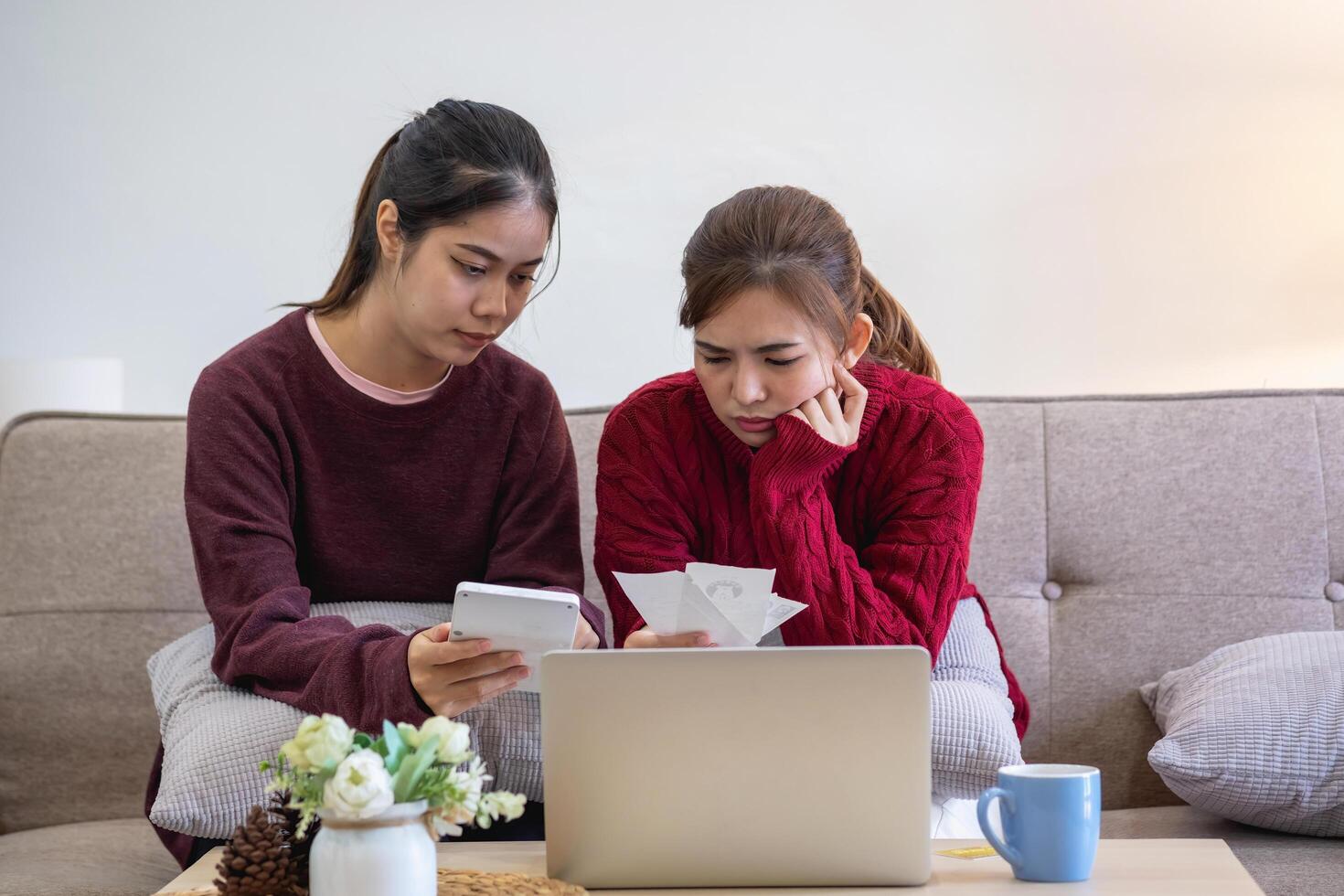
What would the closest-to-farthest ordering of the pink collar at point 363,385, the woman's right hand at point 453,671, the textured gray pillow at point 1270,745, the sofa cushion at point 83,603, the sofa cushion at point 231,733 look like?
the woman's right hand at point 453,671 < the sofa cushion at point 231,733 < the textured gray pillow at point 1270,745 < the pink collar at point 363,385 < the sofa cushion at point 83,603

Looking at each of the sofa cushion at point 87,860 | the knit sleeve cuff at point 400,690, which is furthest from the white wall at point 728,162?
the knit sleeve cuff at point 400,690

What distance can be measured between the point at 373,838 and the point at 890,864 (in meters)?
0.38

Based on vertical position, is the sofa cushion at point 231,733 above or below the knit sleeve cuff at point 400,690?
below

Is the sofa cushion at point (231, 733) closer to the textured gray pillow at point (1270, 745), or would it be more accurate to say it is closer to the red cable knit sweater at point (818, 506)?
the red cable knit sweater at point (818, 506)

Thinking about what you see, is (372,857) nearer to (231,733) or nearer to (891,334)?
(231,733)

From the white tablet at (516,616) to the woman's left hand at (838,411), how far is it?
496 mm

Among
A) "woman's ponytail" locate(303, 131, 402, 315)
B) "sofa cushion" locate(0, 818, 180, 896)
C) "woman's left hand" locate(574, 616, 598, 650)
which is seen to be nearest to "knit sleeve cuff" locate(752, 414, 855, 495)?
"woman's left hand" locate(574, 616, 598, 650)

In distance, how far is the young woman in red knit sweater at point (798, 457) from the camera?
1465mm

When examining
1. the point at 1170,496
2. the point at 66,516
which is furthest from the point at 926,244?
the point at 66,516

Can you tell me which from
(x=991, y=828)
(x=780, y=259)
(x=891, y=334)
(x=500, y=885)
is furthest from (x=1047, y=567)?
(x=500, y=885)

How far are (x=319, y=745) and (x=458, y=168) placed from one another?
86cm

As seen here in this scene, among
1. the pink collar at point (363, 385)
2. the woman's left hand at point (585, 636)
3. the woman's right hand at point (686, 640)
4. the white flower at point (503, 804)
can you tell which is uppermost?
the pink collar at point (363, 385)

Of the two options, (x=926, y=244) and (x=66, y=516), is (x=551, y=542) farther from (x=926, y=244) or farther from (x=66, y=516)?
(x=926, y=244)

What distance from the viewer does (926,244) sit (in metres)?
2.34
